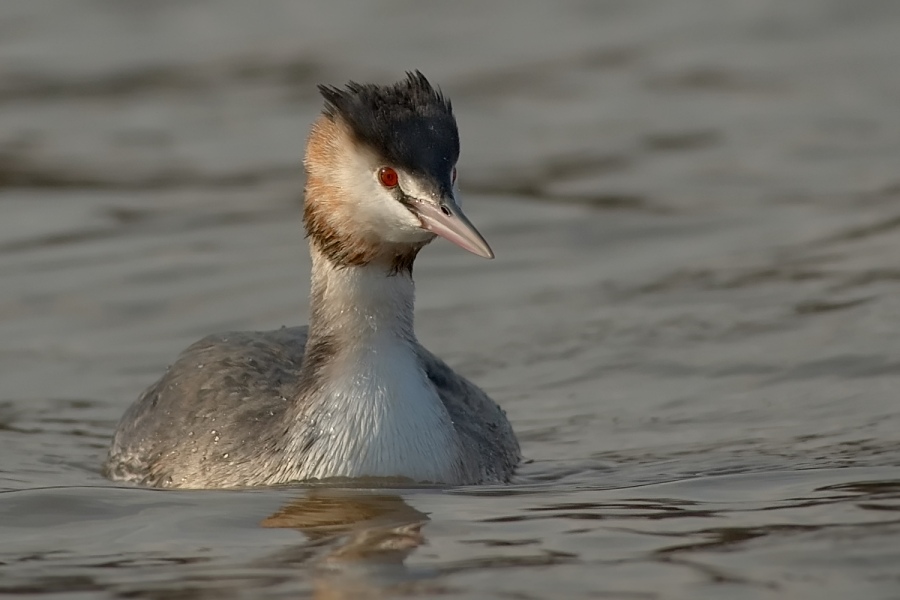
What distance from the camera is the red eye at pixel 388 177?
7.96 metres

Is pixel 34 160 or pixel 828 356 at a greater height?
pixel 34 160

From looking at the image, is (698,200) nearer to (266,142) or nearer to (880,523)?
(266,142)

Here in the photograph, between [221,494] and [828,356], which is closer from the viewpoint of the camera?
[221,494]

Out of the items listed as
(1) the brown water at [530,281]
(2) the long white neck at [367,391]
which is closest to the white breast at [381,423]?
(2) the long white neck at [367,391]

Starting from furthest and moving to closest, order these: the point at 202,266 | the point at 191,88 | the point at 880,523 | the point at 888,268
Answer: the point at 191,88 → the point at 202,266 → the point at 888,268 → the point at 880,523

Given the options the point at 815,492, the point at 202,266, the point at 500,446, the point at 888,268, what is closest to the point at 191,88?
the point at 202,266

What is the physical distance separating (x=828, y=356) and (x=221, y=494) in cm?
422

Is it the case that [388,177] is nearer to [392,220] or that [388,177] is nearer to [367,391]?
[392,220]

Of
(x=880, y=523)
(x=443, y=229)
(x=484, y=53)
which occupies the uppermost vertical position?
(x=484, y=53)

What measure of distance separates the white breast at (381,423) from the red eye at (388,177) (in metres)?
0.79

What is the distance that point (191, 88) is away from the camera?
17406mm

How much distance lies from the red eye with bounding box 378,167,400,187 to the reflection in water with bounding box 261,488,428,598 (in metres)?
1.33

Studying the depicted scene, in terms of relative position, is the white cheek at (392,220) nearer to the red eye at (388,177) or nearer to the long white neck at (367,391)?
the red eye at (388,177)

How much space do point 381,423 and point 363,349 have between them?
1.25ft
